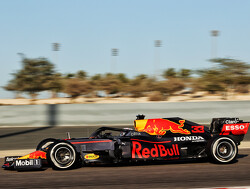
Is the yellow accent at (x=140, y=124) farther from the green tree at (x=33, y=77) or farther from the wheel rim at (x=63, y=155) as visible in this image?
the green tree at (x=33, y=77)

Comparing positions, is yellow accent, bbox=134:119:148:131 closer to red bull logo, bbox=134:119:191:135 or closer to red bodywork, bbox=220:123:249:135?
red bull logo, bbox=134:119:191:135

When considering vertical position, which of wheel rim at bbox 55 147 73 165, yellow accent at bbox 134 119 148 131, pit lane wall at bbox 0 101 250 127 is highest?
pit lane wall at bbox 0 101 250 127

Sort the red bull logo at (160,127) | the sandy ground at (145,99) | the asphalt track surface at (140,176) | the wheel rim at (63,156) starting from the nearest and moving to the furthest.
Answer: the asphalt track surface at (140,176) → the wheel rim at (63,156) → the red bull logo at (160,127) → the sandy ground at (145,99)

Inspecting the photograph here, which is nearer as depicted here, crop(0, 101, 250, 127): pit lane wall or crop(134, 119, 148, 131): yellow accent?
crop(134, 119, 148, 131): yellow accent

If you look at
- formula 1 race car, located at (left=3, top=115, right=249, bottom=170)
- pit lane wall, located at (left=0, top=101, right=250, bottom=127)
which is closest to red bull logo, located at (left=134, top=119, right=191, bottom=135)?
formula 1 race car, located at (left=3, top=115, right=249, bottom=170)

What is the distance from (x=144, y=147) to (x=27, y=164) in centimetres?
245

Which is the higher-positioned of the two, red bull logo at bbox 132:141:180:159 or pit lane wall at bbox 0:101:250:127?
pit lane wall at bbox 0:101:250:127

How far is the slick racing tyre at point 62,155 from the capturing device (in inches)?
288

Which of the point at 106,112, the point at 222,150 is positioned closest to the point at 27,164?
the point at 222,150

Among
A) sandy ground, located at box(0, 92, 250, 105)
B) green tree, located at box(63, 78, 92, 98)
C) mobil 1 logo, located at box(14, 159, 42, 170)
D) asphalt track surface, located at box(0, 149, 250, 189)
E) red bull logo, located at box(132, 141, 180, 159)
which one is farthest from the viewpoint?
green tree, located at box(63, 78, 92, 98)

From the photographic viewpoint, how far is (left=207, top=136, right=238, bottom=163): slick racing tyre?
7.74 metres

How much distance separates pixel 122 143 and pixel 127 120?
10.6 metres

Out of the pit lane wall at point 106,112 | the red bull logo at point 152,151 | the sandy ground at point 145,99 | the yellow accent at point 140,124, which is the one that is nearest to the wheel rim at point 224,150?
the red bull logo at point 152,151

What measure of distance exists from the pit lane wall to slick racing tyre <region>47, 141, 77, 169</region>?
34.3 ft
